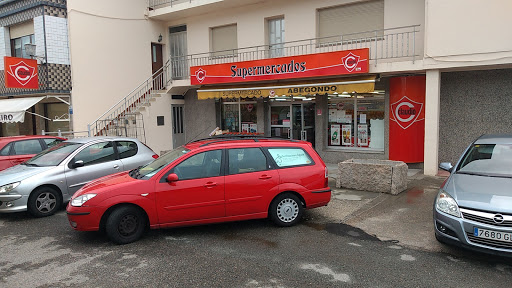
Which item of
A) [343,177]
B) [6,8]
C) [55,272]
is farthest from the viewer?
[6,8]

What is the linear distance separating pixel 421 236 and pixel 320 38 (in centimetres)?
828

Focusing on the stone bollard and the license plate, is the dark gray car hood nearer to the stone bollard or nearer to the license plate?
the license plate

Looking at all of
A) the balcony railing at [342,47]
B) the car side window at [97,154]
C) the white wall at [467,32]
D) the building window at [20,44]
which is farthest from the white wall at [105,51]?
the white wall at [467,32]

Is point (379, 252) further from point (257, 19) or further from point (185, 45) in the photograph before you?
point (185, 45)

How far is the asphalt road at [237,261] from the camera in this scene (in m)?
4.23

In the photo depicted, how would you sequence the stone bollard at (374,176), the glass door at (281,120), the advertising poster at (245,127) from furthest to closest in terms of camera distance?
the advertising poster at (245,127) → the glass door at (281,120) → the stone bollard at (374,176)

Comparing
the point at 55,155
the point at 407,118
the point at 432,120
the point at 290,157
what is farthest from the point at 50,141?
the point at 432,120

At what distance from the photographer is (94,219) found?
17.3 ft

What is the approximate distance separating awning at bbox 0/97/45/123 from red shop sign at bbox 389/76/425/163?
1278cm

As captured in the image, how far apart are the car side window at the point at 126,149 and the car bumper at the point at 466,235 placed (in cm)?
637

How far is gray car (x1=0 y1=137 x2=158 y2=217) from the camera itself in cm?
677

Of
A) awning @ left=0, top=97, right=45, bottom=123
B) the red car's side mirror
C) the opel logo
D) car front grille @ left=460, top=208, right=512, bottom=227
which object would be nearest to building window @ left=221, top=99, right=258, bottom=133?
awning @ left=0, top=97, right=45, bottom=123

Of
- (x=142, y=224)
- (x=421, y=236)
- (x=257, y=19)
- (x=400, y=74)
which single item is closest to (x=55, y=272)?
(x=142, y=224)

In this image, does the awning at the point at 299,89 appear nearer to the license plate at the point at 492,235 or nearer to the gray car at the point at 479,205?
the gray car at the point at 479,205
